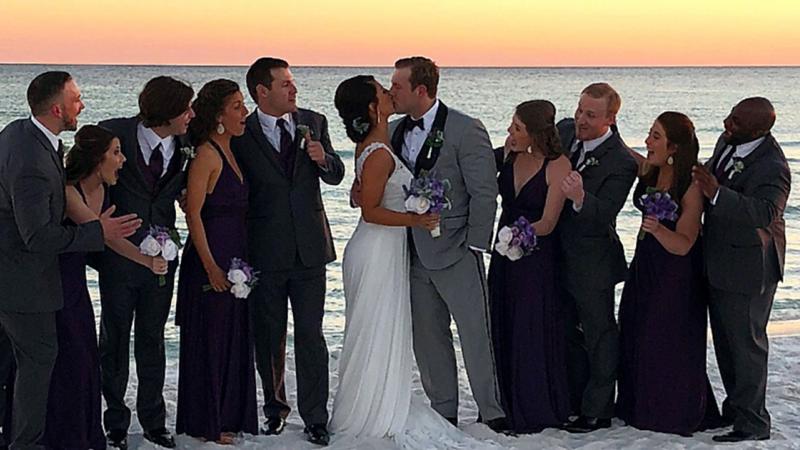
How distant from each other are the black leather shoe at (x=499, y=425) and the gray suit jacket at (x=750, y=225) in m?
1.42

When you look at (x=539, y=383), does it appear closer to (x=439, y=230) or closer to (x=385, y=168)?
(x=439, y=230)

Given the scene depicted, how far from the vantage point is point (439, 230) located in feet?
20.3

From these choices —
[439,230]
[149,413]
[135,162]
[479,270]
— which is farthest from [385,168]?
[149,413]

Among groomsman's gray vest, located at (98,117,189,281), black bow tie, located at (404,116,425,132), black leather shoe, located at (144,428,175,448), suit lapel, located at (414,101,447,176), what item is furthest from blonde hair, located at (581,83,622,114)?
black leather shoe, located at (144,428,175,448)

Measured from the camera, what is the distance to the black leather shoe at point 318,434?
6133 millimetres

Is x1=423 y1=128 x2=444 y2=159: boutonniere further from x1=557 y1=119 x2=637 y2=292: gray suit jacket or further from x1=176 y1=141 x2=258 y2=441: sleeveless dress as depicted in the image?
x1=176 y1=141 x2=258 y2=441: sleeveless dress

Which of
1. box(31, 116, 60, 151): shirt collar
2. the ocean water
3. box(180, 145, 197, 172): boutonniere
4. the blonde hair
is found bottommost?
the ocean water

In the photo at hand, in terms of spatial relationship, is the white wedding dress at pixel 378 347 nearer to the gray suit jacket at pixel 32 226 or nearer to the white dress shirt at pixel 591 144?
the white dress shirt at pixel 591 144

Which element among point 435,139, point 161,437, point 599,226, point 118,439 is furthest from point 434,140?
point 118,439

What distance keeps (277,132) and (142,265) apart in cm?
102

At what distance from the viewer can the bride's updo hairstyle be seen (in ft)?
19.4

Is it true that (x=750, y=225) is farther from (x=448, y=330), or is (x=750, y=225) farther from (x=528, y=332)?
(x=448, y=330)

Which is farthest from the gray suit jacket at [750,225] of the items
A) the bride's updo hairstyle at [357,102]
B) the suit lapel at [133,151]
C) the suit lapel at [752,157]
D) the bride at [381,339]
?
the suit lapel at [133,151]

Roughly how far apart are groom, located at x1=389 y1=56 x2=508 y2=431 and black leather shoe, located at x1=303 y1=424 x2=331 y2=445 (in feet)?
2.51
